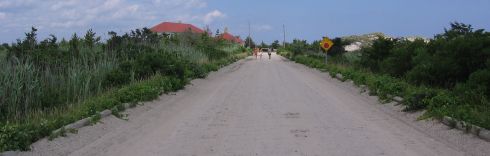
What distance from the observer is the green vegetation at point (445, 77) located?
12031 mm

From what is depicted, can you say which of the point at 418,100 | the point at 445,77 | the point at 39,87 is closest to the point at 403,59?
the point at 445,77

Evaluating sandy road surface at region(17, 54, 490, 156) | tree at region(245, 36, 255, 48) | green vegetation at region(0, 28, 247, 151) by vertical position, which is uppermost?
green vegetation at region(0, 28, 247, 151)

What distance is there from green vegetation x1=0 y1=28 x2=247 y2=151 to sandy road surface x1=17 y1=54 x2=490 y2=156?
42 cm

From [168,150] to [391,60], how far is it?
1422 cm

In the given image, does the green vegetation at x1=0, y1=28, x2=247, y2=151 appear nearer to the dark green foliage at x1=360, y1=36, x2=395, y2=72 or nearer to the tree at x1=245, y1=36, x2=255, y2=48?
the dark green foliage at x1=360, y1=36, x2=395, y2=72

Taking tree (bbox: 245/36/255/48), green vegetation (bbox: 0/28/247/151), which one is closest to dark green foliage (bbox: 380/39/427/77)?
green vegetation (bbox: 0/28/247/151)

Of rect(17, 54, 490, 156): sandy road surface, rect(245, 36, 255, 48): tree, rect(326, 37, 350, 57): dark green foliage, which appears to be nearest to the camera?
rect(17, 54, 490, 156): sandy road surface

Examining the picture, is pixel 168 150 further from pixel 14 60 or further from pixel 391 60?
pixel 391 60

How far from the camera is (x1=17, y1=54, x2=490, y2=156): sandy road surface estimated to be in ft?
28.5

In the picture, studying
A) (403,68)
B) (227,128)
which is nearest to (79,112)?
(227,128)

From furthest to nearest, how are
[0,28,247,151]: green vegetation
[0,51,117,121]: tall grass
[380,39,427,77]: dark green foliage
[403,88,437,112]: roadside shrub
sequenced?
[380,39,427,77]: dark green foliage, [403,88,437,112]: roadside shrub, [0,51,117,121]: tall grass, [0,28,247,151]: green vegetation

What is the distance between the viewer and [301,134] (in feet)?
32.9

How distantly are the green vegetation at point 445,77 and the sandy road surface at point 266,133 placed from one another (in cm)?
55

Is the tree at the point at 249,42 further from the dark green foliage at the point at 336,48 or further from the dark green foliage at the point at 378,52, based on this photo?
the dark green foliage at the point at 378,52
